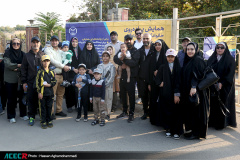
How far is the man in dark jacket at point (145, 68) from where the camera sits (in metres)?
5.62

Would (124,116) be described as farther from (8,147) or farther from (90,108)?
(8,147)

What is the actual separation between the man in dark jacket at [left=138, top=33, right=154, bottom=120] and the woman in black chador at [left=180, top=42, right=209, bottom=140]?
1171 millimetres

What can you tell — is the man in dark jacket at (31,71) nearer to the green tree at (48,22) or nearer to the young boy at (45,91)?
the young boy at (45,91)

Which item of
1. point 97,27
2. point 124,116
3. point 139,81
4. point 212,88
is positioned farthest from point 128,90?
point 97,27

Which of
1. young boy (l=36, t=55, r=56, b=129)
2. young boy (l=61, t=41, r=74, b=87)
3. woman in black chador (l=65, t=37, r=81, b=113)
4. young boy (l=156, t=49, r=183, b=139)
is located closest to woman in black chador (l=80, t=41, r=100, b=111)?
woman in black chador (l=65, t=37, r=81, b=113)

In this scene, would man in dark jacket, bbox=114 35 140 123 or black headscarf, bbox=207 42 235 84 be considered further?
man in dark jacket, bbox=114 35 140 123

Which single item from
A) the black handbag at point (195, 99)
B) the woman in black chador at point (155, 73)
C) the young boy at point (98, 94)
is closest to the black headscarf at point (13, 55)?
the young boy at point (98, 94)

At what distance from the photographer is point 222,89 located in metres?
5.15

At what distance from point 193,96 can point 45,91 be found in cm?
324

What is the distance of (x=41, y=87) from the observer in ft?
17.3

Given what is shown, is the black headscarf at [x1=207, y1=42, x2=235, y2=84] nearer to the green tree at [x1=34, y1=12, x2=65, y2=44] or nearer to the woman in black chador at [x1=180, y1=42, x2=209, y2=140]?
the woman in black chador at [x1=180, y1=42, x2=209, y2=140]

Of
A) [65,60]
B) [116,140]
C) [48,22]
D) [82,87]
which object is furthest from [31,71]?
[48,22]

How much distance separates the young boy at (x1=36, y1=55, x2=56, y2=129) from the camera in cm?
529

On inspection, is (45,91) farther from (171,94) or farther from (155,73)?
(171,94)
